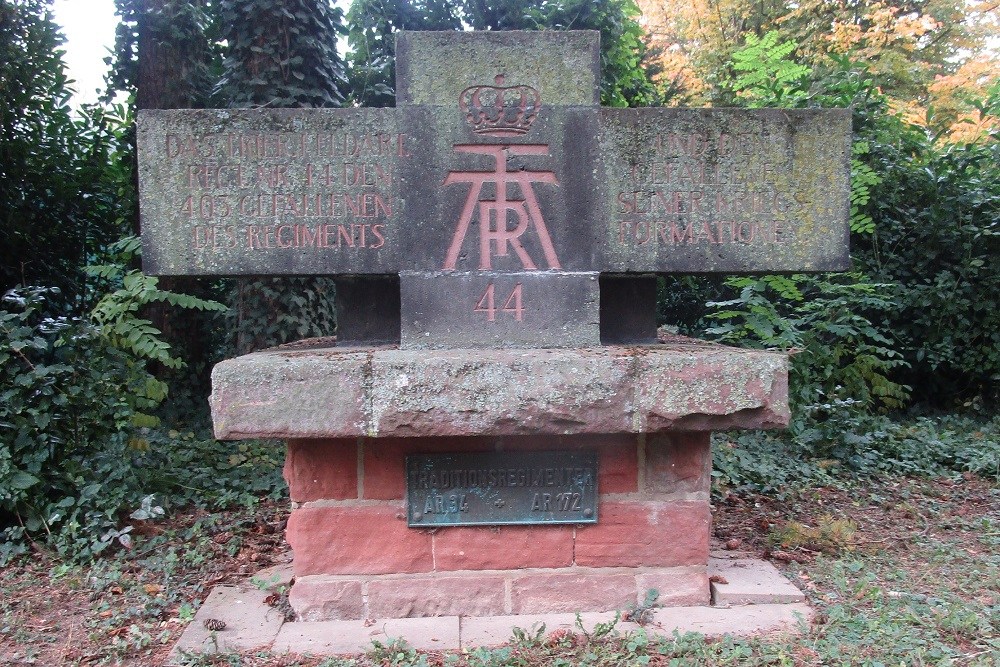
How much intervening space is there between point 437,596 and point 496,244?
51.4 inches

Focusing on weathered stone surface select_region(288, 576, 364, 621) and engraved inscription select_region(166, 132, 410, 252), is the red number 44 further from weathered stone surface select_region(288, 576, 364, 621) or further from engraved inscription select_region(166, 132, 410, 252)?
weathered stone surface select_region(288, 576, 364, 621)

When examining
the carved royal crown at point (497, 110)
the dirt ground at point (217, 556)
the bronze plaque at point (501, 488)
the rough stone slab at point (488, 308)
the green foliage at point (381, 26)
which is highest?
the green foliage at point (381, 26)

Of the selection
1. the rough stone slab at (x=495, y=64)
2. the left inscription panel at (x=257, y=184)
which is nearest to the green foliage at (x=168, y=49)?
the left inscription panel at (x=257, y=184)

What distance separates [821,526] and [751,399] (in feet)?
4.75

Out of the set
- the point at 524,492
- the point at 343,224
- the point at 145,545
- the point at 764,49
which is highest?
the point at 764,49

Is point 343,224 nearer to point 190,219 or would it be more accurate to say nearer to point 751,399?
point 190,219

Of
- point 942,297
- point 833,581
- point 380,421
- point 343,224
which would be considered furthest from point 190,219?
point 942,297

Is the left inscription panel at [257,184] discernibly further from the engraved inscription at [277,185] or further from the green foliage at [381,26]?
the green foliage at [381,26]

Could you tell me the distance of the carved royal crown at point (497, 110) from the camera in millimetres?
2812

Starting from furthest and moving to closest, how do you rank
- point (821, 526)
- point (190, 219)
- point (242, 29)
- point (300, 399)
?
point (242, 29), point (821, 526), point (190, 219), point (300, 399)

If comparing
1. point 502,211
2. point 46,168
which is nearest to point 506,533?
point 502,211

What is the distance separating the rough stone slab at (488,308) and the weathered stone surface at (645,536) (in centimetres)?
67

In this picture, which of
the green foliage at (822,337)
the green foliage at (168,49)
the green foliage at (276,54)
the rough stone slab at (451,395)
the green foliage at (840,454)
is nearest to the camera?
the rough stone slab at (451,395)

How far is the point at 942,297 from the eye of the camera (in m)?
6.79
